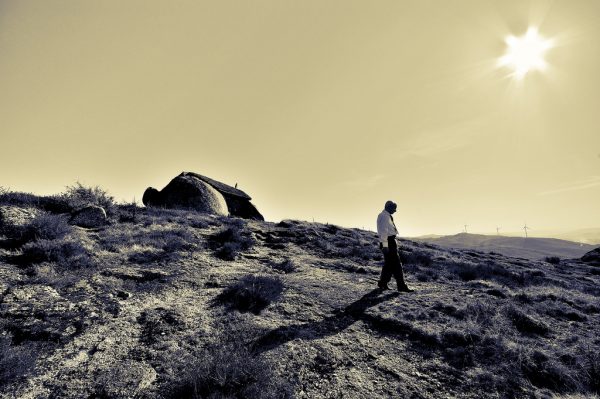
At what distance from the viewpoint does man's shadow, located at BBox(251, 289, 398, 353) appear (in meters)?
5.19

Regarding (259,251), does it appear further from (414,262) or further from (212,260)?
(414,262)

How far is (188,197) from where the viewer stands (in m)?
20.6

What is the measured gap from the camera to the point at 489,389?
4562mm

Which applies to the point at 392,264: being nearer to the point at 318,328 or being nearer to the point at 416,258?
the point at 318,328

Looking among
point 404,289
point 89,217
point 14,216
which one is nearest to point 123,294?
point 14,216

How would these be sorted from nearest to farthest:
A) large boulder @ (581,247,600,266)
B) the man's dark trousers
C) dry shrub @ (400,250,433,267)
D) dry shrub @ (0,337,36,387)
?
dry shrub @ (0,337,36,387) < the man's dark trousers < dry shrub @ (400,250,433,267) < large boulder @ (581,247,600,266)

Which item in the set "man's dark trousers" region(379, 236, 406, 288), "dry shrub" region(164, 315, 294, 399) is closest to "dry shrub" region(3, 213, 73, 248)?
"dry shrub" region(164, 315, 294, 399)

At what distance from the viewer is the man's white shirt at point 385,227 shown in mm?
8469

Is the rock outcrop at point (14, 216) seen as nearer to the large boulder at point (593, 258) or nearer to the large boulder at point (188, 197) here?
the large boulder at point (188, 197)

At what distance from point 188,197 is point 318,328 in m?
16.7

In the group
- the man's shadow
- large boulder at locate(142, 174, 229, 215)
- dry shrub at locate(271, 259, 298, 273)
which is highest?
large boulder at locate(142, 174, 229, 215)

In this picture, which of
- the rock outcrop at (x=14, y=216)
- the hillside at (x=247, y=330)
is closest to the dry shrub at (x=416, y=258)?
the hillside at (x=247, y=330)

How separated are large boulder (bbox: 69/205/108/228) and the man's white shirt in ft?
31.0

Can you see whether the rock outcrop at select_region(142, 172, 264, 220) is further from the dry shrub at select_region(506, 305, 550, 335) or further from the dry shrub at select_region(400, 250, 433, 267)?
the dry shrub at select_region(506, 305, 550, 335)
